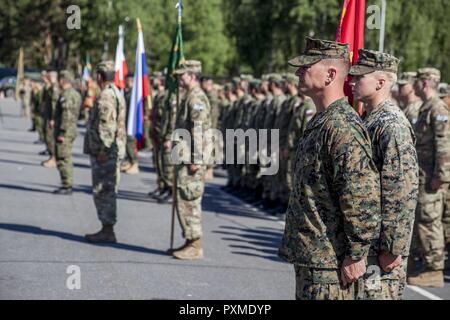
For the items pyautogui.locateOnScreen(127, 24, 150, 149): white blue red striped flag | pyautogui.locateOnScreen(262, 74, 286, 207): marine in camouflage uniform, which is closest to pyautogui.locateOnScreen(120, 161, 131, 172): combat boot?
pyautogui.locateOnScreen(262, 74, 286, 207): marine in camouflage uniform

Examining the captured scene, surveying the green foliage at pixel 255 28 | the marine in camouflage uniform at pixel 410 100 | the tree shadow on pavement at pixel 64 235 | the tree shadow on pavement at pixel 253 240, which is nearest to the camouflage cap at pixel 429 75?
the marine in camouflage uniform at pixel 410 100

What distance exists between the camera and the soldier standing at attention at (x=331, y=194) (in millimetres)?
5219

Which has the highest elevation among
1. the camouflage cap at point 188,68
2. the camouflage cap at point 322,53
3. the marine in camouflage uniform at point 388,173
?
the camouflage cap at point 322,53

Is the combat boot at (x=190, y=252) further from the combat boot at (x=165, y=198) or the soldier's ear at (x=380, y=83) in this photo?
the combat boot at (x=165, y=198)

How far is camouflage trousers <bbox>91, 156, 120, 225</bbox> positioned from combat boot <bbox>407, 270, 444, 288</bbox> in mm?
3363

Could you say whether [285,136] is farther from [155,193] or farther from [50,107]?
[50,107]

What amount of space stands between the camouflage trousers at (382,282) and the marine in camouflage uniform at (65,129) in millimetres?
10876

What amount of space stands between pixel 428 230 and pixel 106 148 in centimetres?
365

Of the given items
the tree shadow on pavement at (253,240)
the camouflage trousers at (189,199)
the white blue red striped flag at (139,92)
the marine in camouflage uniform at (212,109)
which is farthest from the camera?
the marine in camouflage uniform at (212,109)

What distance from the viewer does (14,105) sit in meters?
58.5

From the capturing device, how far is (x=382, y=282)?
19.7 feet

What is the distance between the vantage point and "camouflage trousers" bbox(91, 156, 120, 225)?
11.7 meters

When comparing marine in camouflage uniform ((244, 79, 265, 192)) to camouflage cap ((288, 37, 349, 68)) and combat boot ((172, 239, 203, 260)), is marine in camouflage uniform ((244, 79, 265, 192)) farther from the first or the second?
camouflage cap ((288, 37, 349, 68))

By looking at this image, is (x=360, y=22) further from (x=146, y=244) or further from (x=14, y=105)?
(x=14, y=105)
